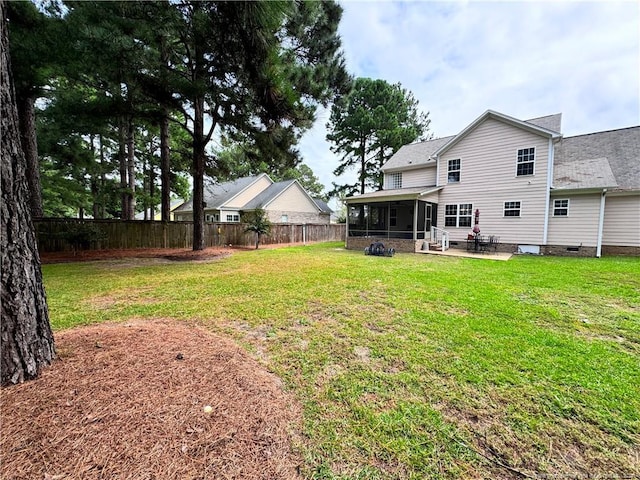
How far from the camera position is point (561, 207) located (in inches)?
460

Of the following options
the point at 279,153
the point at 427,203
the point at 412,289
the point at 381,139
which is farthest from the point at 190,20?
the point at 381,139

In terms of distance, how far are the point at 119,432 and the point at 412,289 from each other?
5311 mm

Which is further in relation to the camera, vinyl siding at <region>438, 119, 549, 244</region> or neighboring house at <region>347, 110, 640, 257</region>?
vinyl siding at <region>438, 119, 549, 244</region>

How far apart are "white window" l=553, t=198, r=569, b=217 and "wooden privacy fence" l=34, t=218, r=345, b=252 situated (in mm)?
14299

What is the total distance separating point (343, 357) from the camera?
9.73 ft

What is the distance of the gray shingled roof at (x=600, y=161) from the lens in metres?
11.2

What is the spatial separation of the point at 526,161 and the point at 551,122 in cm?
266

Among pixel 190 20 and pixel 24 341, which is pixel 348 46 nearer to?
pixel 190 20

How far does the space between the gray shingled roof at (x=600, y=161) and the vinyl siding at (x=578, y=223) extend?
68cm

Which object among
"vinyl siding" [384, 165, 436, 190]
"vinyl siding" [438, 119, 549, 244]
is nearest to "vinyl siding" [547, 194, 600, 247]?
"vinyl siding" [438, 119, 549, 244]

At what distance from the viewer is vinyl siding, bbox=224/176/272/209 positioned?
23.4 meters

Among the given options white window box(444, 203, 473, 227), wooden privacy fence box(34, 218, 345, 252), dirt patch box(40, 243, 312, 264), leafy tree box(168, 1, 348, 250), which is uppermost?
leafy tree box(168, 1, 348, 250)

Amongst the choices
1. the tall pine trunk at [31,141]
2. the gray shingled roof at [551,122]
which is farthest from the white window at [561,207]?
the tall pine trunk at [31,141]

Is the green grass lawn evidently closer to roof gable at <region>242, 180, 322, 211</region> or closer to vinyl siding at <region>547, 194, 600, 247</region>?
vinyl siding at <region>547, 194, 600, 247</region>
